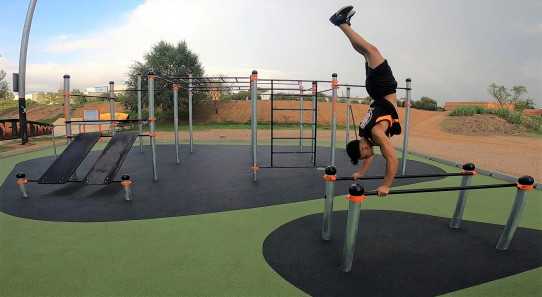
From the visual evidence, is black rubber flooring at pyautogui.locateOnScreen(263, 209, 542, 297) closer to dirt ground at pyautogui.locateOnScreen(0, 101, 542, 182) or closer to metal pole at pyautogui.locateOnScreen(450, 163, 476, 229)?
metal pole at pyautogui.locateOnScreen(450, 163, 476, 229)

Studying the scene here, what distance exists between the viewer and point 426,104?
1465 inches

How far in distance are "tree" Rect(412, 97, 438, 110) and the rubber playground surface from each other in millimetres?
35688

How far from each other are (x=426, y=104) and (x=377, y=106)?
39.5 m

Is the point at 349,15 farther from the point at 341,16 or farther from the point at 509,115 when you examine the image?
the point at 509,115

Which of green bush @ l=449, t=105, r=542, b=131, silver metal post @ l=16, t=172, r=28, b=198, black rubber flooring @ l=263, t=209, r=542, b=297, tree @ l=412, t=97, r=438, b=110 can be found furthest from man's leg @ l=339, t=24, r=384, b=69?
tree @ l=412, t=97, r=438, b=110

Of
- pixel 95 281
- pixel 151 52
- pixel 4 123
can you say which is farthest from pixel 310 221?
pixel 151 52

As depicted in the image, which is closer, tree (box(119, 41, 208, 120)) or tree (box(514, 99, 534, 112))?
tree (box(119, 41, 208, 120))

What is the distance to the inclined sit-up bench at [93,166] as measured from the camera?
5.20 m

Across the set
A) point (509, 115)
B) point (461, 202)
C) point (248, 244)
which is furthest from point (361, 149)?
point (509, 115)

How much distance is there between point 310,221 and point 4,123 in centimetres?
1476

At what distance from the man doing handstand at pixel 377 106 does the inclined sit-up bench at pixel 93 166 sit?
3886 mm

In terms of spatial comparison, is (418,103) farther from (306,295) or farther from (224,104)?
(306,295)

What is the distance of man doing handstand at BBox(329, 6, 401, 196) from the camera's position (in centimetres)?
260

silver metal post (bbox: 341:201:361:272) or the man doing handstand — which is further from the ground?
the man doing handstand
